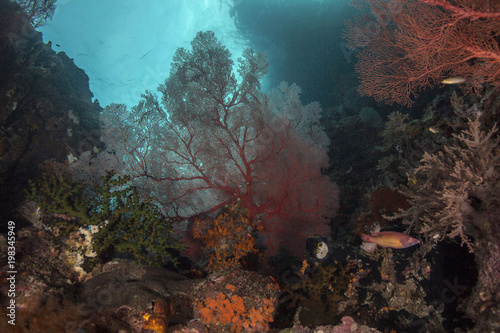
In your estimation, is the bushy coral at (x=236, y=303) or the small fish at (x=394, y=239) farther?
the bushy coral at (x=236, y=303)

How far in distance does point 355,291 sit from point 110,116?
7.22 meters

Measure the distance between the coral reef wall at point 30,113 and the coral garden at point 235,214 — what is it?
65 millimetres

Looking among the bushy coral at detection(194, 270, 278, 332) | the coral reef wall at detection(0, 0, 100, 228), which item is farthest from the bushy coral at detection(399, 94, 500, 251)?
the coral reef wall at detection(0, 0, 100, 228)

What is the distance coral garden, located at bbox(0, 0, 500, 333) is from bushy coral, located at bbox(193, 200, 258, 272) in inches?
1.6

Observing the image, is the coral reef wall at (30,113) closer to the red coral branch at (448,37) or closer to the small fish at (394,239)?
the small fish at (394,239)

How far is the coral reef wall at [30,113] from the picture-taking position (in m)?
8.30

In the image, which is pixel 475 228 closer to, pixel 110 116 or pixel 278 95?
pixel 278 95


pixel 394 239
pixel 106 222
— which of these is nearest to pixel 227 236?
pixel 106 222

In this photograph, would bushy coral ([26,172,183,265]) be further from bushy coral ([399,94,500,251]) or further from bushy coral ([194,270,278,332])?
bushy coral ([399,94,500,251])

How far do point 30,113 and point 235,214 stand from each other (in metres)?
10.3

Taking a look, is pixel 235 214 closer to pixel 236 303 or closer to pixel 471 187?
pixel 236 303

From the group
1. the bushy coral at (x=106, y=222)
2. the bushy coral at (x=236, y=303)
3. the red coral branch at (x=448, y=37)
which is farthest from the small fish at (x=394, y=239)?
the bushy coral at (x=106, y=222)

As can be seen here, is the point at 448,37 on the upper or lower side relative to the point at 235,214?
upper

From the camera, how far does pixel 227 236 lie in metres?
5.12
